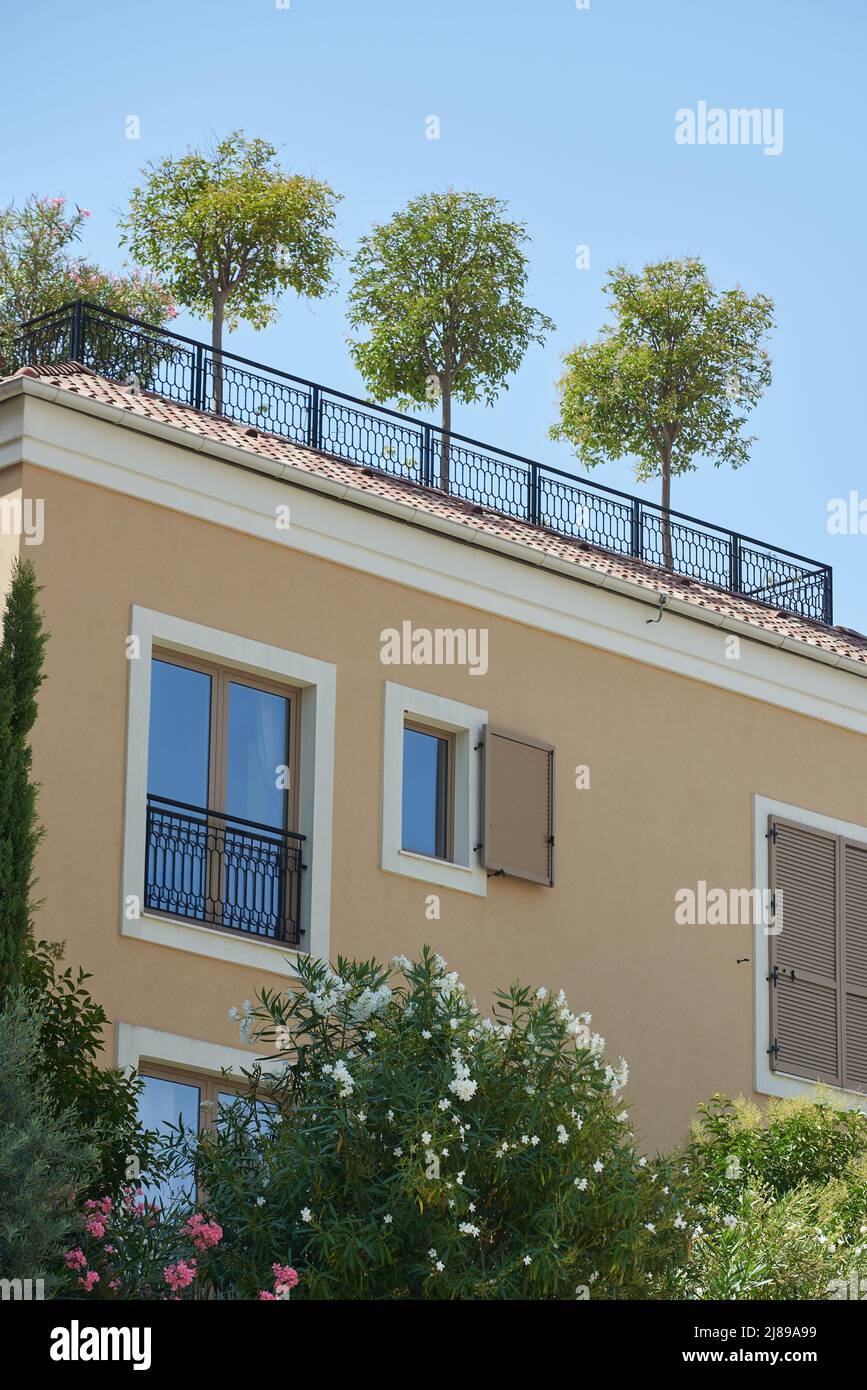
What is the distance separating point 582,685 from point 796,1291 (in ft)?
20.5

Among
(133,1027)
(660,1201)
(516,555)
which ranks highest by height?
(516,555)

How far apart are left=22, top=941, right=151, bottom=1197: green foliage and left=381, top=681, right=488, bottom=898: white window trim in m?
3.52

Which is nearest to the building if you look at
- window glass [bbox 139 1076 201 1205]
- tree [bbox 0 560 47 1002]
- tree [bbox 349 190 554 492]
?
window glass [bbox 139 1076 201 1205]

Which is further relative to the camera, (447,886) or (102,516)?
(447,886)

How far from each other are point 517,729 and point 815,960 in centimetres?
361

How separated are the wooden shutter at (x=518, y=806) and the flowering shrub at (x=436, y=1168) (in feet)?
14.1

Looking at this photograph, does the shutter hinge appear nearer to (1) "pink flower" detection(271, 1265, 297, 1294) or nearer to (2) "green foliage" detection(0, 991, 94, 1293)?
(2) "green foliage" detection(0, 991, 94, 1293)

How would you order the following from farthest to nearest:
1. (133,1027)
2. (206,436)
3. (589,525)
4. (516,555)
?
(589,525), (516,555), (206,436), (133,1027)

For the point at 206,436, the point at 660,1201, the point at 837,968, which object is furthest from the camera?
the point at 837,968

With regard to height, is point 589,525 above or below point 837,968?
above

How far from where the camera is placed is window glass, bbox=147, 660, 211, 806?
16.7 meters

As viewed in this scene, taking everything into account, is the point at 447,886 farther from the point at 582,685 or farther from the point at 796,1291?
the point at 796,1291

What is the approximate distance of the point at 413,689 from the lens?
59.5ft
